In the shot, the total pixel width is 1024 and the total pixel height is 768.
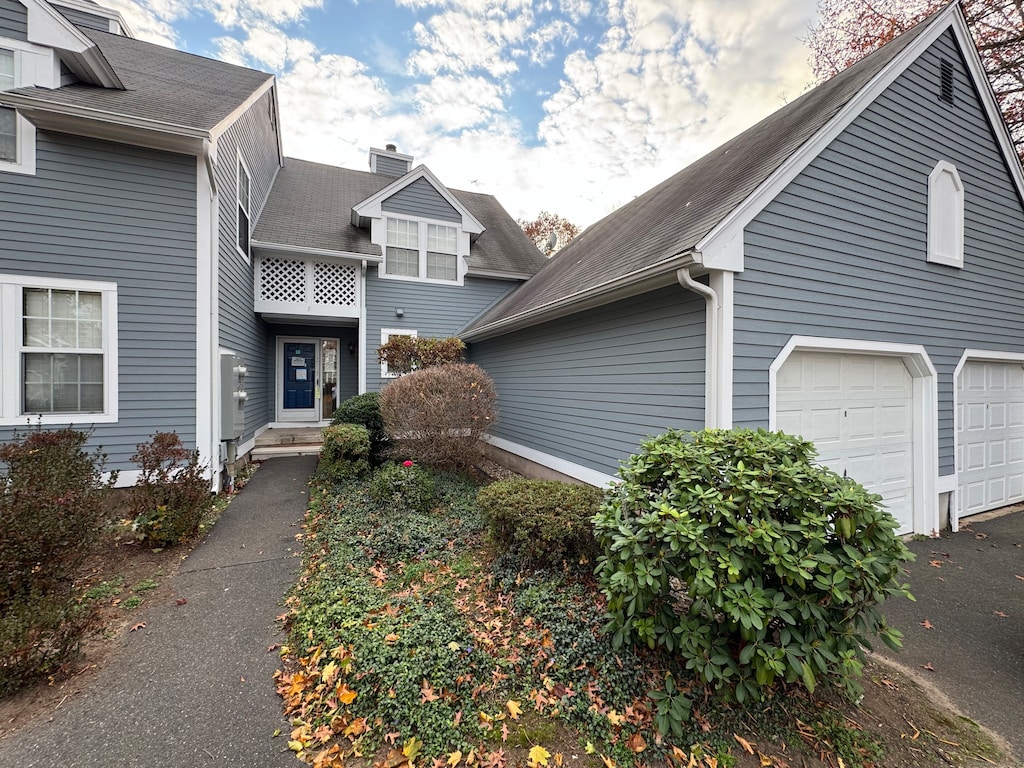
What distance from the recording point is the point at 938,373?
561cm

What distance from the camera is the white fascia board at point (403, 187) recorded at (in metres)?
9.89

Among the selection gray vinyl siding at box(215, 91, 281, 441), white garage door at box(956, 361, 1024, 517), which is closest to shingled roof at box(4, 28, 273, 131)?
gray vinyl siding at box(215, 91, 281, 441)

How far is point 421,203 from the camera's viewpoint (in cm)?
1041

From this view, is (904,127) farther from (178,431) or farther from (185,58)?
(185,58)

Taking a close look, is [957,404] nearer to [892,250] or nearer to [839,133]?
[892,250]

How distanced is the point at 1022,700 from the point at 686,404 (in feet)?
9.70

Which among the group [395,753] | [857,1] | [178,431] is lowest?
[395,753]

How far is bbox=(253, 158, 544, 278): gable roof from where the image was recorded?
937cm

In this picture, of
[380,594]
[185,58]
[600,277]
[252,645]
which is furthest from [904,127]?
[185,58]

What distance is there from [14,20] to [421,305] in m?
7.05

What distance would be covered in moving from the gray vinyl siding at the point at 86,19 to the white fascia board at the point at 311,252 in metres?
4.79

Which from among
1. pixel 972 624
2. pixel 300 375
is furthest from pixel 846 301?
pixel 300 375

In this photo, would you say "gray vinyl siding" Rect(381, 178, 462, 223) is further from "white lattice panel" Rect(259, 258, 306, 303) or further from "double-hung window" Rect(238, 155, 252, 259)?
"double-hung window" Rect(238, 155, 252, 259)

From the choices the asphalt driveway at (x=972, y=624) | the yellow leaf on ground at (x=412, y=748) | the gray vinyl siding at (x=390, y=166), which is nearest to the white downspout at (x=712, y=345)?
the asphalt driveway at (x=972, y=624)
